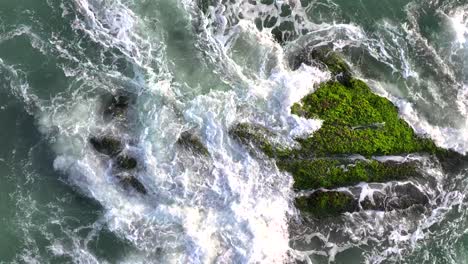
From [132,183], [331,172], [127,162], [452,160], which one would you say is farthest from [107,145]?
[452,160]

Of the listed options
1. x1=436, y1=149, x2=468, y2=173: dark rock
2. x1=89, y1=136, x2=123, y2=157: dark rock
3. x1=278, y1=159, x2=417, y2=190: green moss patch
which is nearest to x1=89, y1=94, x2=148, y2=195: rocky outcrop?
x1=89, y1=136, x2=123, y2=157: dark rock

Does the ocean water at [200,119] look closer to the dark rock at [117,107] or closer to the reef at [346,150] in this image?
the dark rock at [117,107]

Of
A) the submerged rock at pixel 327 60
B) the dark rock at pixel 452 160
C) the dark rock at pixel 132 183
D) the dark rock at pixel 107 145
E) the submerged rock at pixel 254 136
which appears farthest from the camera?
the submerged rock at pixel 327 60

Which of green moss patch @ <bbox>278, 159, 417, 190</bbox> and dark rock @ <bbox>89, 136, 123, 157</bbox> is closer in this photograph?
green moss patch @ <bbox>278, 159, 417, 190</bbox>

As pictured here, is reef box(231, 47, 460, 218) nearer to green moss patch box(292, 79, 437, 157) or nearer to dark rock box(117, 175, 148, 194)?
green moss patch box(292, 79, 437, 157)

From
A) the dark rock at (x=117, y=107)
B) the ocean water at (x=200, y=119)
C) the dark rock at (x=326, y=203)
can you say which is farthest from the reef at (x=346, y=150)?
the dark rock at (x=117, y=107)

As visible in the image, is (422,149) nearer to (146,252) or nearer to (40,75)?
(146,252)

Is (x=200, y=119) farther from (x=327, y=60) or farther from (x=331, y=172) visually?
(x=327, y=60)
